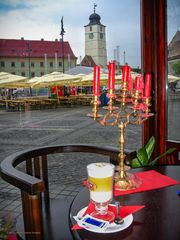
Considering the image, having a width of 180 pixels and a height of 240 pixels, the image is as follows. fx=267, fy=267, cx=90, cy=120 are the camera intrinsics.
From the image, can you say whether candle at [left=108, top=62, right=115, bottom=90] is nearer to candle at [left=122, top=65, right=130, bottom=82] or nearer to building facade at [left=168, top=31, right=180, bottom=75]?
candle at [left=122, top=65, right=130, bottom=82]

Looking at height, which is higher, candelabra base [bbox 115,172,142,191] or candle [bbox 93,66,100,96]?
candle [bbox 93,66,100,96]

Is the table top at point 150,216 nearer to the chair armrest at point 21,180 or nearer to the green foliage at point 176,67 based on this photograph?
the chair armrest at point 21,180

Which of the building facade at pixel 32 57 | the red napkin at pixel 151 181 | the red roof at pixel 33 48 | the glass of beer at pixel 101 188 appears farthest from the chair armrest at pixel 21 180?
the red roof at pixel 33 48

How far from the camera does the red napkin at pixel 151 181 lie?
4.28 feet

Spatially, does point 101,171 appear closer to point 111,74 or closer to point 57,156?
point 111,74

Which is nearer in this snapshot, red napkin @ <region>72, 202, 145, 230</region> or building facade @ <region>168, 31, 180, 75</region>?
red napkin @ <region>72, 202, 145, 230</region>

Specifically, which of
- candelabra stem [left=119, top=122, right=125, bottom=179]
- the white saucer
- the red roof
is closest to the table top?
the white saucer

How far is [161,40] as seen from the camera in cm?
243

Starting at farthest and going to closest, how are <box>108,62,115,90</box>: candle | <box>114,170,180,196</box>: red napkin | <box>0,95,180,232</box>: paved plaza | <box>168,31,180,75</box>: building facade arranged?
<box>0,95,180,232</box>: paved plaza, <box>168,31,180,75</box>: building facade, <box>114,170,180,196</box>: red napkin, <box>108,62,115,90</box>: candle

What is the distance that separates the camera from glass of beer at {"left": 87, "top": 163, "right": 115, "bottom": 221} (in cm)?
102

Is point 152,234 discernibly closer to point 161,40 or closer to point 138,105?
point 138,105

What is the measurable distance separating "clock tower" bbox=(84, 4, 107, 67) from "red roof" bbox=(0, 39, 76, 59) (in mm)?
8471

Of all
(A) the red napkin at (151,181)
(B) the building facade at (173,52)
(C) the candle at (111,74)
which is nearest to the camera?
(C) the candle at (111,74)

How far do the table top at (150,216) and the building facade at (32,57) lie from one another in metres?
46.4
